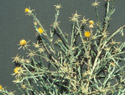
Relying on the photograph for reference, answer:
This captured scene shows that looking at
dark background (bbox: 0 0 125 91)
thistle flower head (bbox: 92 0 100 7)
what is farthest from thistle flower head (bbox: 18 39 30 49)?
thistle flower head (bbox: 92 0 100 7)

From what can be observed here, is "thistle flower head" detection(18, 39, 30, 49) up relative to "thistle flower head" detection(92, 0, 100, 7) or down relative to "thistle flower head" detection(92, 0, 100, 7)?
down

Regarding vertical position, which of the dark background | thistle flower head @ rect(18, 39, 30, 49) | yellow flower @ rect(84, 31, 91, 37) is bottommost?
thistle flower head @ rect(18, 39, 30, 49)

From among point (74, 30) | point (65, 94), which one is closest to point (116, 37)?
point (74, 30)

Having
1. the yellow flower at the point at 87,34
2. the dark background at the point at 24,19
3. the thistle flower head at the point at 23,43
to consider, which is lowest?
the thistle flower head at the point at 23,43

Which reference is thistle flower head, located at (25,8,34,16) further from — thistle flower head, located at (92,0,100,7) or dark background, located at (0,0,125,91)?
thistle flower head, located at (92,0,100,7)

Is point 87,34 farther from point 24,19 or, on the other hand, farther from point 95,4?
A: point 24,19

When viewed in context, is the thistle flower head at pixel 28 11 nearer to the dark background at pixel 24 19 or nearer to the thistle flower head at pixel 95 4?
the dark background at pixel 24 19

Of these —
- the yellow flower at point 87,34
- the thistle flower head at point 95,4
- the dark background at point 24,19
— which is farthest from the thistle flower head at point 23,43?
the thistle flower head at point 95,4

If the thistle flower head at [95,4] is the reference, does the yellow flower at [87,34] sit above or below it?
below

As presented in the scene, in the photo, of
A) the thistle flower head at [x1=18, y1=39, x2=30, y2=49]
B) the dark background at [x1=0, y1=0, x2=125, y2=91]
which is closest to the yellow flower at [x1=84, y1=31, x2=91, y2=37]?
the dark background at [x1=0, y1=0, x2=125, y2=91]
